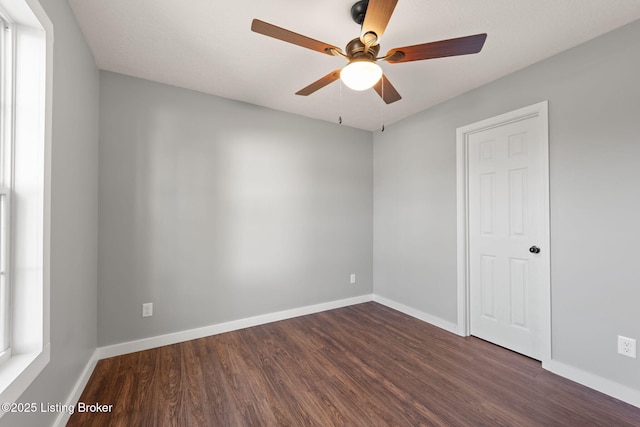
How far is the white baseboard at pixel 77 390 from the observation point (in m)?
1.53

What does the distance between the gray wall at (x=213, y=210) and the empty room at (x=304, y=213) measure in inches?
0.9

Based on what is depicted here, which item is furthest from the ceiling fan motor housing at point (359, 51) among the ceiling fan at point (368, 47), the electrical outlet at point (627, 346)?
the electrical outlet at point (627, 346)

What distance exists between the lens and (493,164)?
261 cm

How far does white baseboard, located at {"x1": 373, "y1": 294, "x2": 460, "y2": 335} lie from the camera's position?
289 cm

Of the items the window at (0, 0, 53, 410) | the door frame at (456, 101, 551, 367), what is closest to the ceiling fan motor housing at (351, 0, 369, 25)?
the window at (0, 0, 53, 410)

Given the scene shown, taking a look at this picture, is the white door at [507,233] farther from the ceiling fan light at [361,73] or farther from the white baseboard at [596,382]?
the ceiling fan light at [361,73]

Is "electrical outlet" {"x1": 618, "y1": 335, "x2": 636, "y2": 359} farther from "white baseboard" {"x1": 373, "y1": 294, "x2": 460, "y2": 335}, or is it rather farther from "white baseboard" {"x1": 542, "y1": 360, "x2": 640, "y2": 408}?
"white baseboard" {"x1": 373, "y1": 294, "x2": 460, "y2": 335}

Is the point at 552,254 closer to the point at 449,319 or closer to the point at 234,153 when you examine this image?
the point at 449,319

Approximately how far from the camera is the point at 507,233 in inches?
98.7

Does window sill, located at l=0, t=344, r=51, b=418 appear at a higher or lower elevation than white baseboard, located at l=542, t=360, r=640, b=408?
higher

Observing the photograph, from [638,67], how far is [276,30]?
2.34 m

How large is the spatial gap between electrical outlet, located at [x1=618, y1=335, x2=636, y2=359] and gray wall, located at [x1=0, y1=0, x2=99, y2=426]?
3298 millimetres

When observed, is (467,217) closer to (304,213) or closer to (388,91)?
(388,91)

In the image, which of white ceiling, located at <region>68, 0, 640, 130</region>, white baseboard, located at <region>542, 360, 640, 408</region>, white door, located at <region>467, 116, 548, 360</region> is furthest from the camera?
white door, located at <region>467, 116, 548, 360</region>
